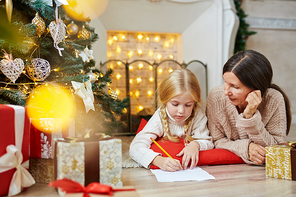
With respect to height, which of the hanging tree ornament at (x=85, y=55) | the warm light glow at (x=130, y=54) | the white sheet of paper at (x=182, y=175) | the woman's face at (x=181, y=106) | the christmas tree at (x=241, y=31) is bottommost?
the white sheet of paper at (x=182, y=175)

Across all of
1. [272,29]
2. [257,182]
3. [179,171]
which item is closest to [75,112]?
[179,171]

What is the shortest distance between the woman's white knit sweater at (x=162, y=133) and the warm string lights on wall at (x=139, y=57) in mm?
1602

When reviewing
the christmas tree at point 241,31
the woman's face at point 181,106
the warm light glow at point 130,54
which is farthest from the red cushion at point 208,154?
the christmas tree at point 241,31

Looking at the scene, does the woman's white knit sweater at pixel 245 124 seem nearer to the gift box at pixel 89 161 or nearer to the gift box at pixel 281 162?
the gift box at pixel 281 162

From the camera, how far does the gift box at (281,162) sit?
941 millimetres

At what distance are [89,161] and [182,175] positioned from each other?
1.50ft

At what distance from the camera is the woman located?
1.11 m

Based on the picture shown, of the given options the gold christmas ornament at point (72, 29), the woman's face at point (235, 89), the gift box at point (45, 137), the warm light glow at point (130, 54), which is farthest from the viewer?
the warm light glow at point (130, 54)

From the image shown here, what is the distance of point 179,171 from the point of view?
108cm

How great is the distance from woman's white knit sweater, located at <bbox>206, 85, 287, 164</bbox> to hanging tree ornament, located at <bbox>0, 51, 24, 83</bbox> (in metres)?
1.04

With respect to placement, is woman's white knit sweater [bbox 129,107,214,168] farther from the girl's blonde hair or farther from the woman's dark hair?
the woman's dark hair

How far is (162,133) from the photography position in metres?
1.32

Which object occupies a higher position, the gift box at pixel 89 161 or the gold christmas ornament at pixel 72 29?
the gold christmas ornament at pixel 72 29

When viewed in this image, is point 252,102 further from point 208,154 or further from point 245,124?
point 208,154
